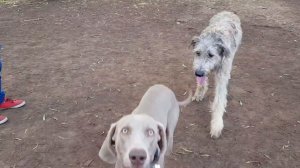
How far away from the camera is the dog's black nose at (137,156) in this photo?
8.20ft

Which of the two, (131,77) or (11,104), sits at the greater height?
(11,104)

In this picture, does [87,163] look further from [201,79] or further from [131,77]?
[131,77]

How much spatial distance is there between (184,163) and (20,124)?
2215mm

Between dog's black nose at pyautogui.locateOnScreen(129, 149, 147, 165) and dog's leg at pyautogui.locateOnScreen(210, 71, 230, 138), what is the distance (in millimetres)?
2332

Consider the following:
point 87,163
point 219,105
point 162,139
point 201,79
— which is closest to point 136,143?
point 162,139

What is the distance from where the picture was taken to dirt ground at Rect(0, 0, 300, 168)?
4445 millimetres

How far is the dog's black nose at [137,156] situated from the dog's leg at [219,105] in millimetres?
2332

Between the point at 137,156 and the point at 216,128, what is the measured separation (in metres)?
2.39

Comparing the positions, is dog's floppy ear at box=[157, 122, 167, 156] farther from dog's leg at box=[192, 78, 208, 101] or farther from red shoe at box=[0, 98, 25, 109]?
red shoe at box=[0, 98, 25, 109]

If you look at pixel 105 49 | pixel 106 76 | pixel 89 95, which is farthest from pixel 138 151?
pixel 105 49

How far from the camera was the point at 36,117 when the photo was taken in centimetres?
507

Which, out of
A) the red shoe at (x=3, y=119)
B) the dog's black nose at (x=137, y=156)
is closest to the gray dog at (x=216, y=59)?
the dog's black nose at (x=137, y=156)

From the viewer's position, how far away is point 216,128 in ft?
15.4

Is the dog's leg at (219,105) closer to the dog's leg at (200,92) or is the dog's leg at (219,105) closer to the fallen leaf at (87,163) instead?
the dog's leg at (200,92)
